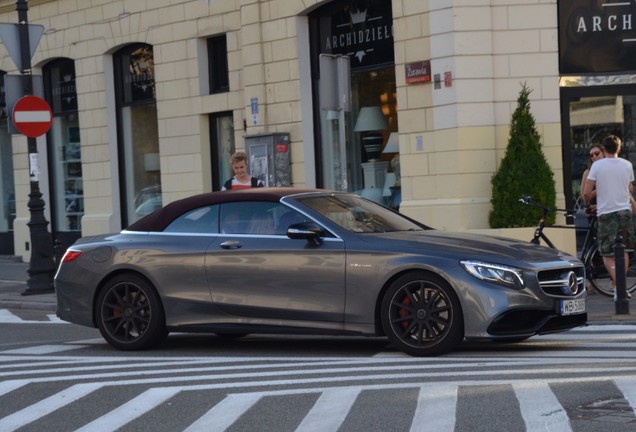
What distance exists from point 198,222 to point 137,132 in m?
14.1

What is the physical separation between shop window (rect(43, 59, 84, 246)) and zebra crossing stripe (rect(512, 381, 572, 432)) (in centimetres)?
1915

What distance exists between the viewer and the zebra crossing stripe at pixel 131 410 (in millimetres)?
8094

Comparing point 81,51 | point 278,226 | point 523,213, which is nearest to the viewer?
point 278,226

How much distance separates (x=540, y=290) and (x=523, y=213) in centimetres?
797

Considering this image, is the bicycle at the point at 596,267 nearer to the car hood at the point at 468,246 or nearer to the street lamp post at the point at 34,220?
the car hood at the point at 468,246

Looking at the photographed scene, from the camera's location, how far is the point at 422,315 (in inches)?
410

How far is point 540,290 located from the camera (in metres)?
10.3

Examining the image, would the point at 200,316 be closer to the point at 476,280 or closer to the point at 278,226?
the point at 278,226

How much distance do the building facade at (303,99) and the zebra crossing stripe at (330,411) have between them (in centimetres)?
682

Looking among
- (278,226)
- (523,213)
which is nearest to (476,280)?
(278,226)

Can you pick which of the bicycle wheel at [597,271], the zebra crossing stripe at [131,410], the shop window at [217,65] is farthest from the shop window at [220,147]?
the zebra crossing stripe at [131,410]

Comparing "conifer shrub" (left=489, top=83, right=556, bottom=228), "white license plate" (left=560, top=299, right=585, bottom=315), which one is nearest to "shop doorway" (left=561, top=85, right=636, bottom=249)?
"conifer shrub" (left=489, top=83, right=556, bottom=228)

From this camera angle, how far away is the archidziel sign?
18.8 metres

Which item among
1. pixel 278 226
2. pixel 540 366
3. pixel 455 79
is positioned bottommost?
pixel 540 366
